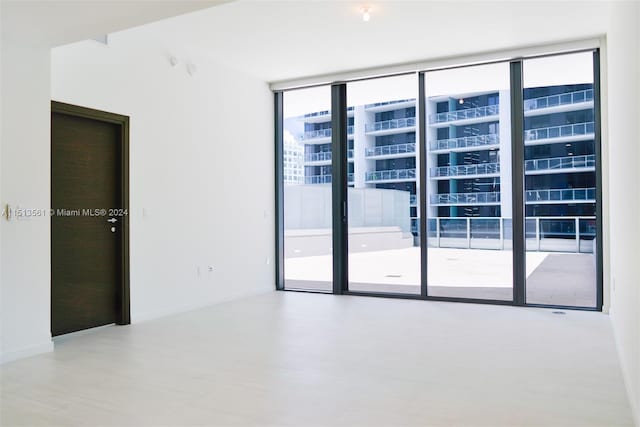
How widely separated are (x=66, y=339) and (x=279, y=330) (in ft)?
5.94

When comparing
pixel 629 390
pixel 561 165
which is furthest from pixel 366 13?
pixel 629 390

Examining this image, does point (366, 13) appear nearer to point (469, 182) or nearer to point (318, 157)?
point (469, 182)

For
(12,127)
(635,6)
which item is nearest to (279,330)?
(12,127)

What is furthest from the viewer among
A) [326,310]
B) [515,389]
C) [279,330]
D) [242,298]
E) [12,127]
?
[242,298]

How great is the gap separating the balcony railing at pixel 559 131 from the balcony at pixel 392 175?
1.40m

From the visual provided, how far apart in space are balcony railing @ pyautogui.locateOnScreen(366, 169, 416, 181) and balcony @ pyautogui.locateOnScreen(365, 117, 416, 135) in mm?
508

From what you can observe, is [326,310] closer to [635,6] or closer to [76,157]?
[76,157]

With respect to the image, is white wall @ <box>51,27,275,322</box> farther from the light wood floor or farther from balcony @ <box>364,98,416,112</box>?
balcony @ <box>364,98,416,112</box>

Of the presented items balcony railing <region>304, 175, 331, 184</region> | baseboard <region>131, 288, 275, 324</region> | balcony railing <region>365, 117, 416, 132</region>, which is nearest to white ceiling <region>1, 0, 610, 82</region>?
balcony railing <region>365, 117, 416, 132</region>

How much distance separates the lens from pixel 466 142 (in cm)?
618

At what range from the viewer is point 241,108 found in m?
6.64

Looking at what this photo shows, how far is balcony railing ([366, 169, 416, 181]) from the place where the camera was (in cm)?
648

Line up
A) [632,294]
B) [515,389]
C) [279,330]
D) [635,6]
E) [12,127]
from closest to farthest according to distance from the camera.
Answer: [635,6] < [632,294] < [515,389] < [12,127] < [279,330]

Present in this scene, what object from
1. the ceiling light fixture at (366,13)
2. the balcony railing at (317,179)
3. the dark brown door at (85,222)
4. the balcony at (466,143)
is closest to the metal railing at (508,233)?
the balcony at (466,143)
